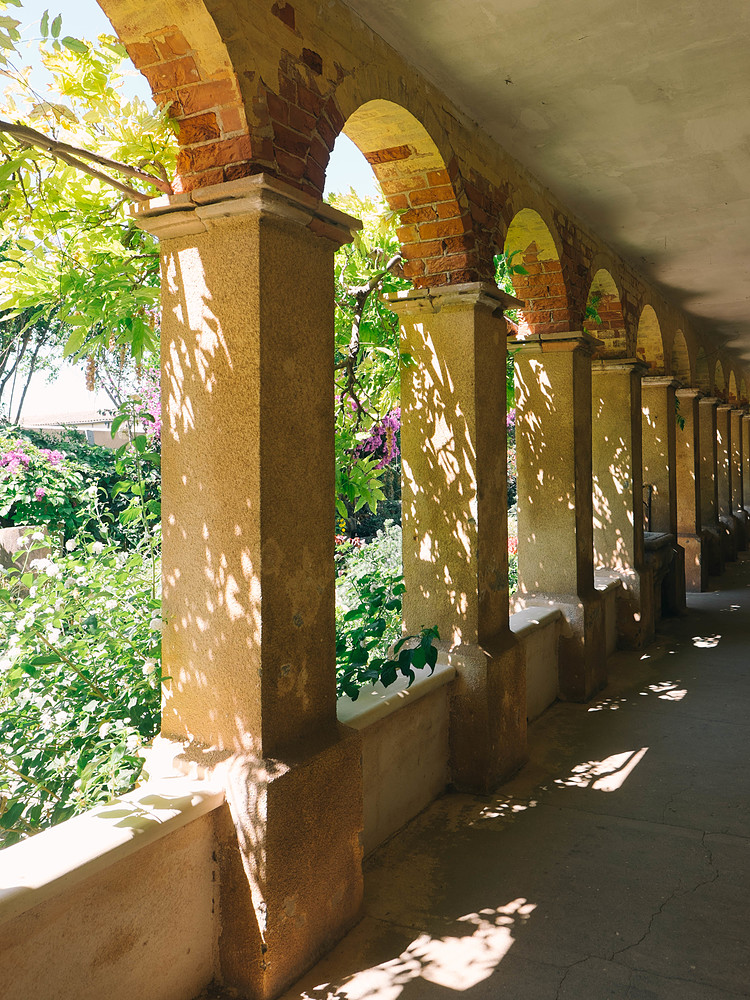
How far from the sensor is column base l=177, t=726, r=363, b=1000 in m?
2.45

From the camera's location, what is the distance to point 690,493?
34.7 feet

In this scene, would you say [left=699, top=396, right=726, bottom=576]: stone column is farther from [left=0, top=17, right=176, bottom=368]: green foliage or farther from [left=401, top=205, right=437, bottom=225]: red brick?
[left=0, top=17, right=176, bottom=368]: green foliage

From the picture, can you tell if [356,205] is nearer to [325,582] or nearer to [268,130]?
[268,130]

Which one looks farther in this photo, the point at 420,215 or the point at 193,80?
the point at 420,215

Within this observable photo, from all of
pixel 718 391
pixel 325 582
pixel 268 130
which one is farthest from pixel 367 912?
pixel 718 391

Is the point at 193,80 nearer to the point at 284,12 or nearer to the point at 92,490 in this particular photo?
the point at 284,12

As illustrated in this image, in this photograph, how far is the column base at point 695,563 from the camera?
33.7 ft

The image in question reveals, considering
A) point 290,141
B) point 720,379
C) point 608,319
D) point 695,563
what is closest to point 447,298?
point 290,141

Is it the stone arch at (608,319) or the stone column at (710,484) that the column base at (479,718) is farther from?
the stone column at (710,484)

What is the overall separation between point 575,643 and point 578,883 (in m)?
2.65

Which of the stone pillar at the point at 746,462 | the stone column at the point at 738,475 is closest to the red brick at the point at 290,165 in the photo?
the stone column at the point at 738,475

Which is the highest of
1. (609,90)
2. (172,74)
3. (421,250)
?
(609,90)

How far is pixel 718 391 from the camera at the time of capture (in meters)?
12.8

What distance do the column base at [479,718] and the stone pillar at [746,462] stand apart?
47.4 ft
